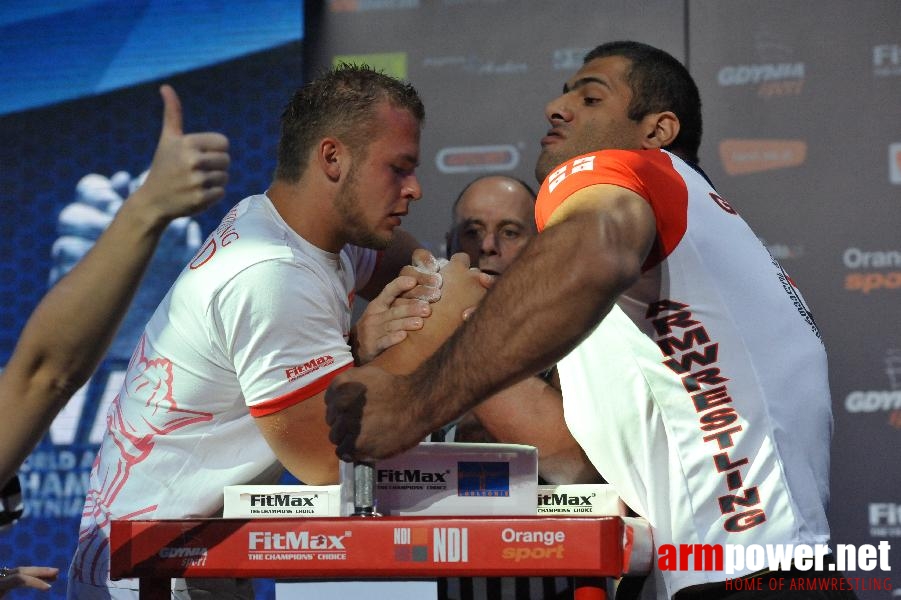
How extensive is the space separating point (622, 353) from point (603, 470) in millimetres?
222

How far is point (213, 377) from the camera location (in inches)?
89.9

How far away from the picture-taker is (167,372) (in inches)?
91.7

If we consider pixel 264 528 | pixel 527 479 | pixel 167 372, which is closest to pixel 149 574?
pixel 264 528

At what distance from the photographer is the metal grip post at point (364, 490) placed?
1.72 meters

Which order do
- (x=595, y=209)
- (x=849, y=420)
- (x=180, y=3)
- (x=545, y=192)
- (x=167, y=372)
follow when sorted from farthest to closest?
1. (x=180, y=3)
2. (x=849, y=420)
3. (x=167, y=372)
4. (x=545, y=192)
5. (x=595, y=209)

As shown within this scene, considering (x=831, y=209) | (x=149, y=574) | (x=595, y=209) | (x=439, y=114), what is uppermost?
(x=439, y=114)

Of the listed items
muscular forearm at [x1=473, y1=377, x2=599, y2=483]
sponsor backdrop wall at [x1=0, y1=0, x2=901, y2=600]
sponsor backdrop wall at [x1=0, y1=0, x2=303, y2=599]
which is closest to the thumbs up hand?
muscular forearm at [x1=473, y1=377, x2=599, y2=483]

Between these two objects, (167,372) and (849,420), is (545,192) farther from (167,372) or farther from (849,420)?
(849,420)

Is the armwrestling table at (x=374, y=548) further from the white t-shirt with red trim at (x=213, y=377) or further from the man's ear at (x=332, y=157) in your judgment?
the man's ear at (x=332, y=157)

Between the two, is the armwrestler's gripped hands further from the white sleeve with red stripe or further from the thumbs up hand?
the thumbs up hand

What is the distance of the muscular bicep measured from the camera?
5.02ft

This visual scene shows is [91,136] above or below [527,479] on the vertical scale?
above

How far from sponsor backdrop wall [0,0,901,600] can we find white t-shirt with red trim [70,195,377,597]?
7.93ft

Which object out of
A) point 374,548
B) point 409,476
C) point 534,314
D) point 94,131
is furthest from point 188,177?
point 94,131
